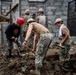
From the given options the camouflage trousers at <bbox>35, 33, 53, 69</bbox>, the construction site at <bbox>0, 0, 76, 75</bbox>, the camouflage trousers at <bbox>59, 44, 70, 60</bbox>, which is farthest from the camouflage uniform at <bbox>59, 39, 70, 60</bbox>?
the camouflage trousers at <bbox>35, 33, 53, 69</bbox>

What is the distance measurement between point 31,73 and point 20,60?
5.45 feet

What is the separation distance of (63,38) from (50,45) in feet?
15.2

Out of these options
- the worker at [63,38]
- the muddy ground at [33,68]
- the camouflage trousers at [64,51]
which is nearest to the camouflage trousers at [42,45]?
the muddy ground at [33,68]

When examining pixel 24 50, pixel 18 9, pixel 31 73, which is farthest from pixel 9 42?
pixel 18 9

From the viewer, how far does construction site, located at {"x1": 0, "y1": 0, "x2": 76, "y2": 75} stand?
329 inches

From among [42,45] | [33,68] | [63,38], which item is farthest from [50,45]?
[42,45]

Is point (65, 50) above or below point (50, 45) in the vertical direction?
above

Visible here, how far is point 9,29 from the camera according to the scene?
9500mm

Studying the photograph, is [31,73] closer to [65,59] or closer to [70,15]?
[65,59]

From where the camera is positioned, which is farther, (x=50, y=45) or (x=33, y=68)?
(x=50, y=45)

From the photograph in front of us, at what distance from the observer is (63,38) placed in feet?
27.7

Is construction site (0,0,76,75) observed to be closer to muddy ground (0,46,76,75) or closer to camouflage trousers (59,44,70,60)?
muddy ground (0,46,76,75)

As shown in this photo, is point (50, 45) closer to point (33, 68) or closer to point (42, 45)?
point (33, 68)

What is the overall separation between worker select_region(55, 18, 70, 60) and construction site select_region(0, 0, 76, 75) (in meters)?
0.21
